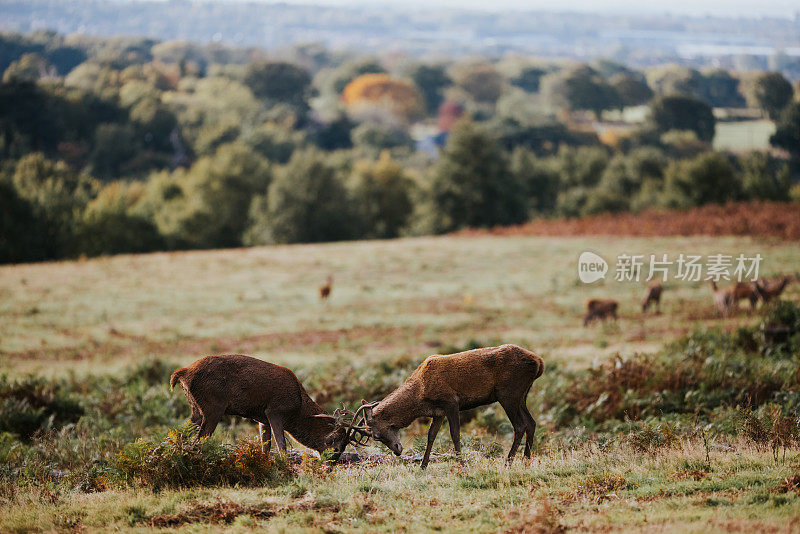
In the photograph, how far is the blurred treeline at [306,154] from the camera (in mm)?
67125

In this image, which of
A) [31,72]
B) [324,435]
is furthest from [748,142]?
[31,72]

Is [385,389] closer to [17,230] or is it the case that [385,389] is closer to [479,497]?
[479,497]

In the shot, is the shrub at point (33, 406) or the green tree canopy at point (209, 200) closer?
the shrub at point (33, 406)

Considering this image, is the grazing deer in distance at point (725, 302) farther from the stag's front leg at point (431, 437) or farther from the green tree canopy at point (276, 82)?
the green tree canopy at point (276, 82)

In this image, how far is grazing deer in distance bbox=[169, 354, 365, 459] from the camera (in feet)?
36.1

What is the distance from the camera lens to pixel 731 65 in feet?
340

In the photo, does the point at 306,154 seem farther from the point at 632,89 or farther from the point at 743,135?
the point at 632,89

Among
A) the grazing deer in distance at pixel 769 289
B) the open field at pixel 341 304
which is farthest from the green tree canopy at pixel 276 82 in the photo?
the grazing deer in distance at pixel 769 289

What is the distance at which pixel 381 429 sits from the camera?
1069 cm

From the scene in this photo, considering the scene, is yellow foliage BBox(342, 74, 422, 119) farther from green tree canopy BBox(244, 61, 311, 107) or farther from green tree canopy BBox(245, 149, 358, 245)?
green tree canopy BBox(245, 149, 358, 245)

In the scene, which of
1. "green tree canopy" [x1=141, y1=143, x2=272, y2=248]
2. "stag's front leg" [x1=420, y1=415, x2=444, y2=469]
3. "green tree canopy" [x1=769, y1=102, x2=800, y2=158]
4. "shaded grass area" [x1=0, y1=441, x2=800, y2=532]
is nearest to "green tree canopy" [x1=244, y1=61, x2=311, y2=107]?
"green tree canopy" [x1=141, y1=143, x2=272, y2=248]

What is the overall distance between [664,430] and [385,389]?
7.86 m

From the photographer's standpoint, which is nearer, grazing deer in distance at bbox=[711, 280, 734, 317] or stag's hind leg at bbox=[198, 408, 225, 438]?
stag's hind leg at bbox=[198, 408, 225, 438]

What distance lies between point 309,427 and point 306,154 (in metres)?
65.6
